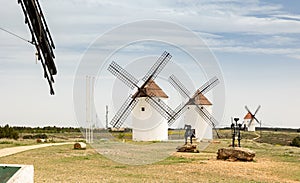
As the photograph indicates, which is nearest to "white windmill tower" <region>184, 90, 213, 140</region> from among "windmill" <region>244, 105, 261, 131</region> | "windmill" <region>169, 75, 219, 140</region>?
"windmill" <region>169, 75, 219, 140</region>

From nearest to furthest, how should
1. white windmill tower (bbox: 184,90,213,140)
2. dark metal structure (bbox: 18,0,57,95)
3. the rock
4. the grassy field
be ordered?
dark metal structure (bbox: 18,0,57,95), the grassy field, the rock, white windmill tower (bbox: 184,90,213,140)

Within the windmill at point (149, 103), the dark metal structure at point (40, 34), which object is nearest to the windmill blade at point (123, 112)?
the windmill at point (149, 103)

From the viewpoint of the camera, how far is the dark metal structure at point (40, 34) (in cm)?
725

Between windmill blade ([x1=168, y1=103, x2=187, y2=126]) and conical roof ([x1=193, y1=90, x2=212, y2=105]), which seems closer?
windmill blade ([x1=168, y1=103, x2=187, y2=126])

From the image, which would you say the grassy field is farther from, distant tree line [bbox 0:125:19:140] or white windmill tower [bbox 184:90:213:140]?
white windmill tower [bbox 184:90:213:140]

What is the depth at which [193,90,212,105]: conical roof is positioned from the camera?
150 ft

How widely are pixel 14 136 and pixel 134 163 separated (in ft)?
78.3

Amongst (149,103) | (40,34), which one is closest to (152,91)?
(149,103)

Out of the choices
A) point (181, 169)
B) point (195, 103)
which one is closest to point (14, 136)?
point (195, 103)

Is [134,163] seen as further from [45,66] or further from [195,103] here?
[195,103]

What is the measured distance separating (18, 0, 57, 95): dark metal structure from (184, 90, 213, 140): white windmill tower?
126 ft

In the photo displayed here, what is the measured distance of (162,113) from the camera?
139 ft

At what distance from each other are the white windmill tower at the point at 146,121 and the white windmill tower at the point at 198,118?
162 inches

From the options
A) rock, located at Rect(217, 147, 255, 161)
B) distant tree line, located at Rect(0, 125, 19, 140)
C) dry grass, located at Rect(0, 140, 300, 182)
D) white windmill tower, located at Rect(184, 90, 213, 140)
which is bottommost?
dry grass, located at Rect(0, 140, 300, 182)
